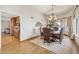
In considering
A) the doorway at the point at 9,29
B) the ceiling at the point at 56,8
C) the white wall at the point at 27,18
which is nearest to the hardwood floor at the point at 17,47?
the doorway at the point at 9,29

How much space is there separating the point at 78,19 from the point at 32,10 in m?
1.05

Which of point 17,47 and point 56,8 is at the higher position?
point 56,8

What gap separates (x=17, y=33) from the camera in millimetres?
2068

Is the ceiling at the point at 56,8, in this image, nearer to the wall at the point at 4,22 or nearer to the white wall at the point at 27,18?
the white wall at the point at 27,18

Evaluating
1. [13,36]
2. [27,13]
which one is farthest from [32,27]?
[13,36]

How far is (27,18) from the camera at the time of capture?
6.82 feet

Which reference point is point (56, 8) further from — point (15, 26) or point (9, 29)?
point (9, 29)

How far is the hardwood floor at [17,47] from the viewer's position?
1.96m

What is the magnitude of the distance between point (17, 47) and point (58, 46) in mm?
951

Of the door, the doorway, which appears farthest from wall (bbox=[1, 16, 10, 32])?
the door

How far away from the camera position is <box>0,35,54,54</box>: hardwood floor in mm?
1960

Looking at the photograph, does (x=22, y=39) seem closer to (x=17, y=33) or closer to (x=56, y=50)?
(x=17, y=33)

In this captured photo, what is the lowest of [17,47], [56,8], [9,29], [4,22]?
[17,47]

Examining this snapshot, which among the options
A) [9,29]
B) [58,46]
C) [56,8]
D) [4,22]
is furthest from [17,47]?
[56,8]
